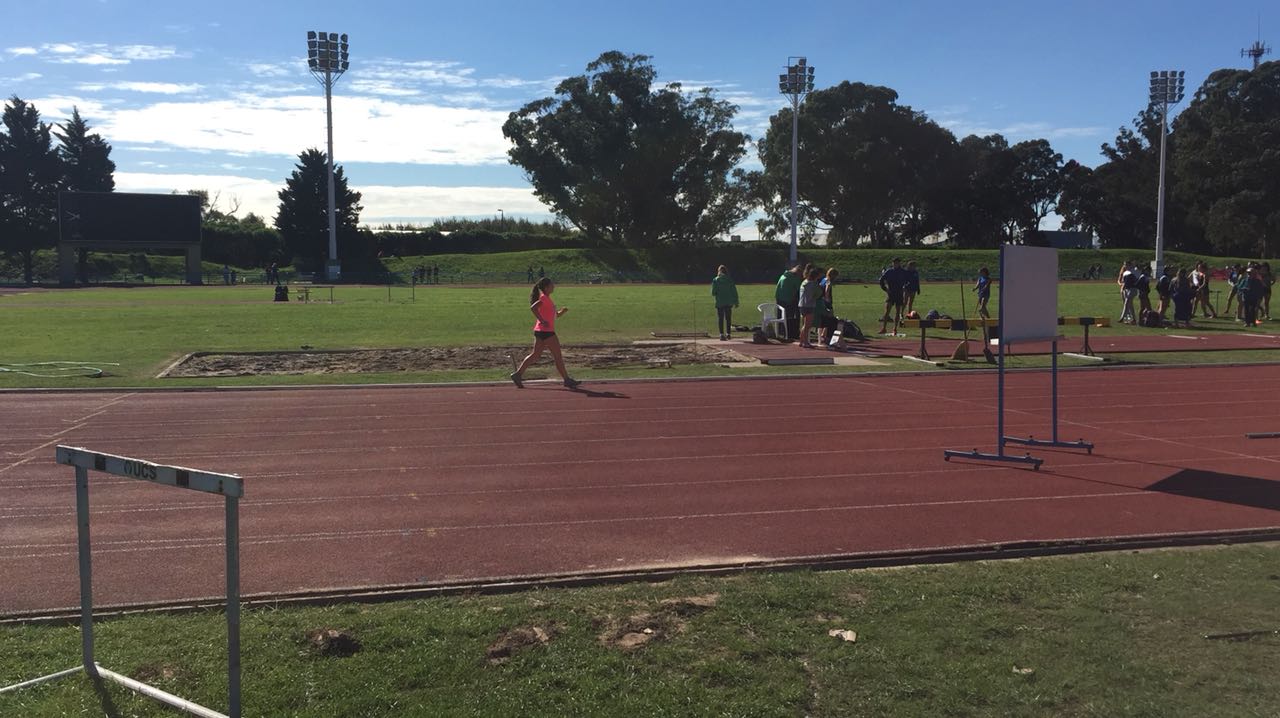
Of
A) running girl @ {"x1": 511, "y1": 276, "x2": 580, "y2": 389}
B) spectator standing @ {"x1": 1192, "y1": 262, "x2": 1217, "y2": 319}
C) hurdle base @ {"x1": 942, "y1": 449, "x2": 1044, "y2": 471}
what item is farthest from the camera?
spectator standing @ {"x1": 1192, "y1": 262, "x2": 1217, "y2": 319}

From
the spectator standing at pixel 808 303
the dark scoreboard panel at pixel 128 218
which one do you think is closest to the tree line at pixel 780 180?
the dark scoreboard panel at pixel 128 218

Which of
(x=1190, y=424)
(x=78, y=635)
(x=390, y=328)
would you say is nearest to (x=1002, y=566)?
(x=78, y=635)

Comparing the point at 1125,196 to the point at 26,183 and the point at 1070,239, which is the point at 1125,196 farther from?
the point at 26,183

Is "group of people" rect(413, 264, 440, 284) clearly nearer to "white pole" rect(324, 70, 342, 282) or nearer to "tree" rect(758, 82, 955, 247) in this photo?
"white pole" rect(324, 70, 342, 282)

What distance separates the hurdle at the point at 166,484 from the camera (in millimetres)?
3502

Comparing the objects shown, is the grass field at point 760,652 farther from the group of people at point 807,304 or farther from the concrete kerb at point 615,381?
the group of people at point 807,304

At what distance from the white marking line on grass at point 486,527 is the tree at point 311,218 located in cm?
7340

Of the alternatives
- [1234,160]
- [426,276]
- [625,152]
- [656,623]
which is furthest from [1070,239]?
[656,623]

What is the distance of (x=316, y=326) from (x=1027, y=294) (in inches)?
838

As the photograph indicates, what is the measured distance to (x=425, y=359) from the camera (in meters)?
18.3

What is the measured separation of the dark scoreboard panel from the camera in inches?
2566

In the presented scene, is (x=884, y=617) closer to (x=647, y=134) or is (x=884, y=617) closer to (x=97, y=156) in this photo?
(x=647, y=134)

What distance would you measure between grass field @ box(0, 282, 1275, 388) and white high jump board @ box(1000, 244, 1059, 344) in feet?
27.2

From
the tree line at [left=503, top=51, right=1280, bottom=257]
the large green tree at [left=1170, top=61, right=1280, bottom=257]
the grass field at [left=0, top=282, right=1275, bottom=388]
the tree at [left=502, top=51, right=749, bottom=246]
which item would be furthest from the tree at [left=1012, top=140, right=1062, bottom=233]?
the grass field at [left=0, top=282, right=1275, bottom=388]
